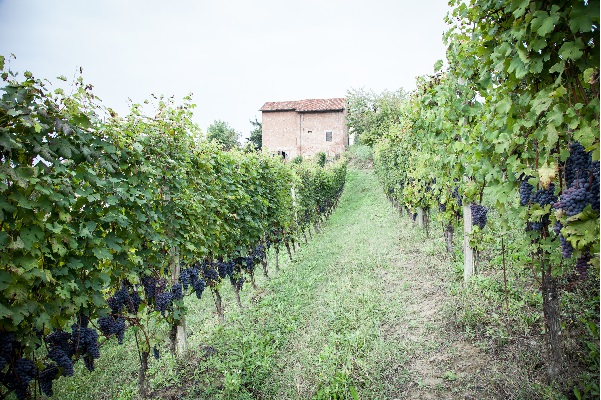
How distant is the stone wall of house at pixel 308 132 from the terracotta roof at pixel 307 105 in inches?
20.9

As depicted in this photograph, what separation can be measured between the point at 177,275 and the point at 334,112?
34183 mm

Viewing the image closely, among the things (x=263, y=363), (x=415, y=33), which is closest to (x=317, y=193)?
(x=415, y=33)

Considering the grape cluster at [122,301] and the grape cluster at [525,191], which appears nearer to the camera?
the grape cluster at [525,191]

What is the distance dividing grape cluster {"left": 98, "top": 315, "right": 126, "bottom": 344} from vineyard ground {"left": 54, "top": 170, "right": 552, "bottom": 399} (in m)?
1.03

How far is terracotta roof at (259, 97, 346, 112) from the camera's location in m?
36.2

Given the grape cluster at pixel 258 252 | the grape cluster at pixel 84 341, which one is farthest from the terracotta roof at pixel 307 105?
the grape cluster at pixel 84 341

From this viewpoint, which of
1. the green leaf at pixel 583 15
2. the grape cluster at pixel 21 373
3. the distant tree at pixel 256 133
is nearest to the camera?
the green leaf at pixel 583 15

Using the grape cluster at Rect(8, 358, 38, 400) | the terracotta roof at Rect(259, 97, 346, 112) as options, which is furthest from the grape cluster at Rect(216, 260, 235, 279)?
the terracotta roof at Rect(259, 97, 346, 112)

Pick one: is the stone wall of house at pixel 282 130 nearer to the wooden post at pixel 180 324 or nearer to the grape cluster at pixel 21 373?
the wooden post at pixel 180 324

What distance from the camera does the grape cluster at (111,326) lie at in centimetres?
310

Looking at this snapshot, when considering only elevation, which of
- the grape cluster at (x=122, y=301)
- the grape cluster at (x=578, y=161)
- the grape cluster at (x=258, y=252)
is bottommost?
the grape cluster at (x=258, y=252)

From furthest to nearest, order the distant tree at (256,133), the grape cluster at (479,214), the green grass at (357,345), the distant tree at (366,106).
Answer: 1. the distant tree at (256,133)
2. the distant tree at (366,106)
3. the grape cluster at (479,214)
4. the green grass at (357,345)

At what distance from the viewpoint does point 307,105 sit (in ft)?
121

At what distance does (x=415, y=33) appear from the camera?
4906 mm
